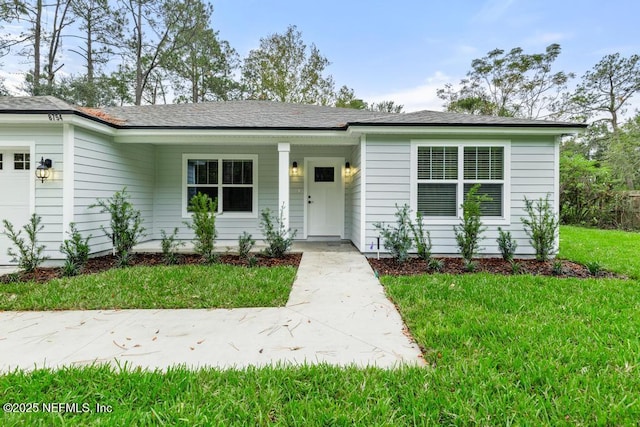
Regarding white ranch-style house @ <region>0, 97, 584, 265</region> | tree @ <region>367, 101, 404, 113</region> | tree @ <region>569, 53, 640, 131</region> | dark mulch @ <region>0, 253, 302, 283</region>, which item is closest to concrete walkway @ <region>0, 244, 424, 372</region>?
dark mulch @ <region>0, 253, 302, 283</region>

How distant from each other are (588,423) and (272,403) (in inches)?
65.0

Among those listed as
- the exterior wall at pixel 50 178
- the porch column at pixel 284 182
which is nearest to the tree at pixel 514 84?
the porch column at pixel 284 182

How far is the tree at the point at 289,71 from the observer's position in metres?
17.7

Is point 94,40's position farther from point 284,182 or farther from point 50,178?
point 284,182

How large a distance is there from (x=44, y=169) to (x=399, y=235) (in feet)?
20.0

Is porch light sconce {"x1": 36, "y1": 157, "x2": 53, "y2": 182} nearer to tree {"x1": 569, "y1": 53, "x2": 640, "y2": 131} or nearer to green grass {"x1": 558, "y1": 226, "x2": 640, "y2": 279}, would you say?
green grass {"x1": 558, "y1": 226, "x2": 640, "y2": 279}

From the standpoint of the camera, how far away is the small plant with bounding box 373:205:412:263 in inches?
221

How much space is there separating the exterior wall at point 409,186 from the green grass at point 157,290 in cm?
233

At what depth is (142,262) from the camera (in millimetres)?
5641

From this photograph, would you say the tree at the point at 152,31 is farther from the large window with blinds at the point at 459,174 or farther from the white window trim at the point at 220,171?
the large window with blinds at the point at 459,174

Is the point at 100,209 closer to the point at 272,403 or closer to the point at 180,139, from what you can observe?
the point at 180,139

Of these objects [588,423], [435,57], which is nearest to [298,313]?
[588,423]

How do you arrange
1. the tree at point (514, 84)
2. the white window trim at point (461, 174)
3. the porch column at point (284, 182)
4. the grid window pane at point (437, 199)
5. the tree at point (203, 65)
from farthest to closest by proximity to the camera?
the tree at point (514, 84) < the tree at point (203, 65) < the porch column at point (284, 182) < the grid window pane at point (437, 199) < the white window trim at point (461, 174)

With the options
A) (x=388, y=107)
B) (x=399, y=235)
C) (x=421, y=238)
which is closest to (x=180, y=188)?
(x=399, y=235)
